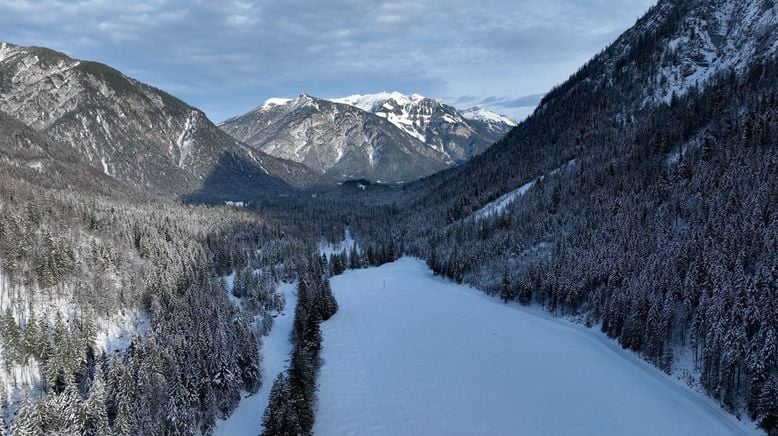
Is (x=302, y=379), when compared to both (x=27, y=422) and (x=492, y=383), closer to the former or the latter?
(x=492, y=383)

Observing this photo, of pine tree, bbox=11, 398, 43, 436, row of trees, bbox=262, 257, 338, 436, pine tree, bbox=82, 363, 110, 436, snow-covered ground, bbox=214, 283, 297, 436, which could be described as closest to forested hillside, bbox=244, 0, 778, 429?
row of trees, bbox=262, 257, 338, 436

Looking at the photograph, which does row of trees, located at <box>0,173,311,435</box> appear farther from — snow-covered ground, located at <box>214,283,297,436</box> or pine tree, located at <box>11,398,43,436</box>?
snow-covered ground, located at <box>214,283,297,436</box>

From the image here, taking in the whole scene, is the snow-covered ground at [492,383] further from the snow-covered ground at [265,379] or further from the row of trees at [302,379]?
the snow-covered ground at [265,379]

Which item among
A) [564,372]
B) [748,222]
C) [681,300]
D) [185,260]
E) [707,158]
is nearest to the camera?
[564,372]

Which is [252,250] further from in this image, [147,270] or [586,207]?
[586,207]

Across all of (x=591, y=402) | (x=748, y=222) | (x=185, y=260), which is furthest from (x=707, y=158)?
(x=185, y=260)

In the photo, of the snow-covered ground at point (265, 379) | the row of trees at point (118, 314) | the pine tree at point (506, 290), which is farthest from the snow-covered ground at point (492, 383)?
the row of trees at point (118, 314)

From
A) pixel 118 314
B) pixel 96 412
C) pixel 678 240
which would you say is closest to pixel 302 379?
pixel 96 412
